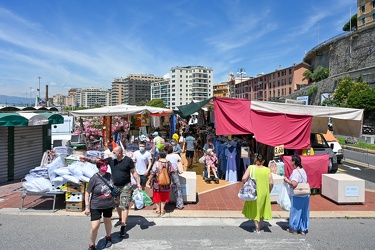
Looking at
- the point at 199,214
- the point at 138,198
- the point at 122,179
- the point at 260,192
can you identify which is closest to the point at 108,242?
the point at 122,179

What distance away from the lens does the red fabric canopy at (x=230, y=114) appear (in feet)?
28.0

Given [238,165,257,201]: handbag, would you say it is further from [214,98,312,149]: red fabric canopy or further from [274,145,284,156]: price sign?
[214,98,312,149]: red fabric canopy

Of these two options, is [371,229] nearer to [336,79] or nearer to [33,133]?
[33,133]

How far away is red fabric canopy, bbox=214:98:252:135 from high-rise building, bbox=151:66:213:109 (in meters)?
123

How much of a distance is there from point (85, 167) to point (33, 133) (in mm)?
5402

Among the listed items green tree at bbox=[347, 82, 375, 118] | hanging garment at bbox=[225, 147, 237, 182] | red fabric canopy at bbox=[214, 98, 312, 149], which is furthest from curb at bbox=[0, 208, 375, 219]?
green tree at bbox=[347, 82, 375, 118]

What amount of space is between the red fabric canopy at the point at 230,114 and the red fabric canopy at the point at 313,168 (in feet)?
5.76

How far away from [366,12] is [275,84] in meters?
38.6

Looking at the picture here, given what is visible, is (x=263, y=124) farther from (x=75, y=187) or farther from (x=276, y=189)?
(x=75, y=187)

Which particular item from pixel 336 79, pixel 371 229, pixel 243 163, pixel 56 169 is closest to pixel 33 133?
pixel 56 169

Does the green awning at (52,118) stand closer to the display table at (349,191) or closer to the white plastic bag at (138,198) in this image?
the white plastic bag at (138,198)

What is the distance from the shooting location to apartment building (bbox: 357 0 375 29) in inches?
1928

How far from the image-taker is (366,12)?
50688 millimetres

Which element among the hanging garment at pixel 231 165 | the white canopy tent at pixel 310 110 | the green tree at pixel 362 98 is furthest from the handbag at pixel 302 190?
the green tree at pixel 362 98
